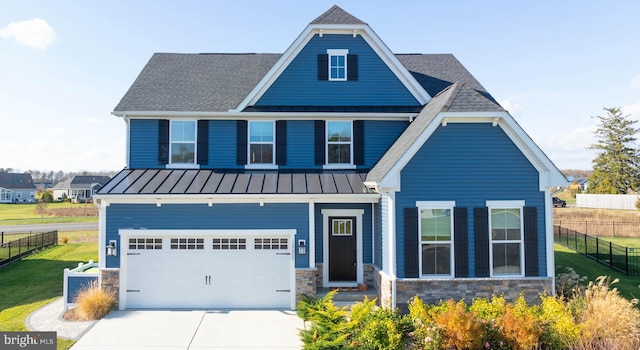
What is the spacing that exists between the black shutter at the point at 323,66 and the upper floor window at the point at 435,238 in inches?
252

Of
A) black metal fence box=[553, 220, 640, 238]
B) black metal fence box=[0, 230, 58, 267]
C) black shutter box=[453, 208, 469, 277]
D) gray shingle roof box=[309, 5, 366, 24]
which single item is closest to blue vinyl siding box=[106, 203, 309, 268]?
black shutter box=[453, 208, 469, 277]

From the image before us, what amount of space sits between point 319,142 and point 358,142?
4.76ft

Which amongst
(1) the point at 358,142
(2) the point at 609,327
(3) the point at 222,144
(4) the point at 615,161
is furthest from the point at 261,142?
(4) the point at 615,161

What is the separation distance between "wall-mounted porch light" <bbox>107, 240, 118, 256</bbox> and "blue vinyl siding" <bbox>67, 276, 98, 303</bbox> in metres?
1.09

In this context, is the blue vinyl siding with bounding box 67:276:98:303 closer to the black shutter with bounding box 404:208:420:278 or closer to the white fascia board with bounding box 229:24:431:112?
the white fascia board with bounding box 229:24:431:112

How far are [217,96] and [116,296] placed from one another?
25.7 feet

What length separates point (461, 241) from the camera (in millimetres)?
10430

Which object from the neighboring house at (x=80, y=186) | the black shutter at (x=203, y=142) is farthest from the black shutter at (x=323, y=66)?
the neighboring house at (x=80, y=186)

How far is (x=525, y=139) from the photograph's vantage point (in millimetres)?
10273

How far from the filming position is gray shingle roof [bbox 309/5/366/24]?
45.7 feet

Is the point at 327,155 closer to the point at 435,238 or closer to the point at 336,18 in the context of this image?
the point at 435,238

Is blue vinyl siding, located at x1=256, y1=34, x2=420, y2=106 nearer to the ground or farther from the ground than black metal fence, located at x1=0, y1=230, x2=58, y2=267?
farther from the ground

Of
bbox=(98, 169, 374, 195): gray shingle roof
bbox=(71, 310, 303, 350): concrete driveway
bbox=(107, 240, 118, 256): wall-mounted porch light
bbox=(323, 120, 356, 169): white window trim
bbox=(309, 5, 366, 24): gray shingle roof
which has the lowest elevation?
bbox=(71, 310, 303, 350): concrete driveway

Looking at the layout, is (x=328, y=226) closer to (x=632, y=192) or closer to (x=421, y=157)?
(x=421, y=157)
